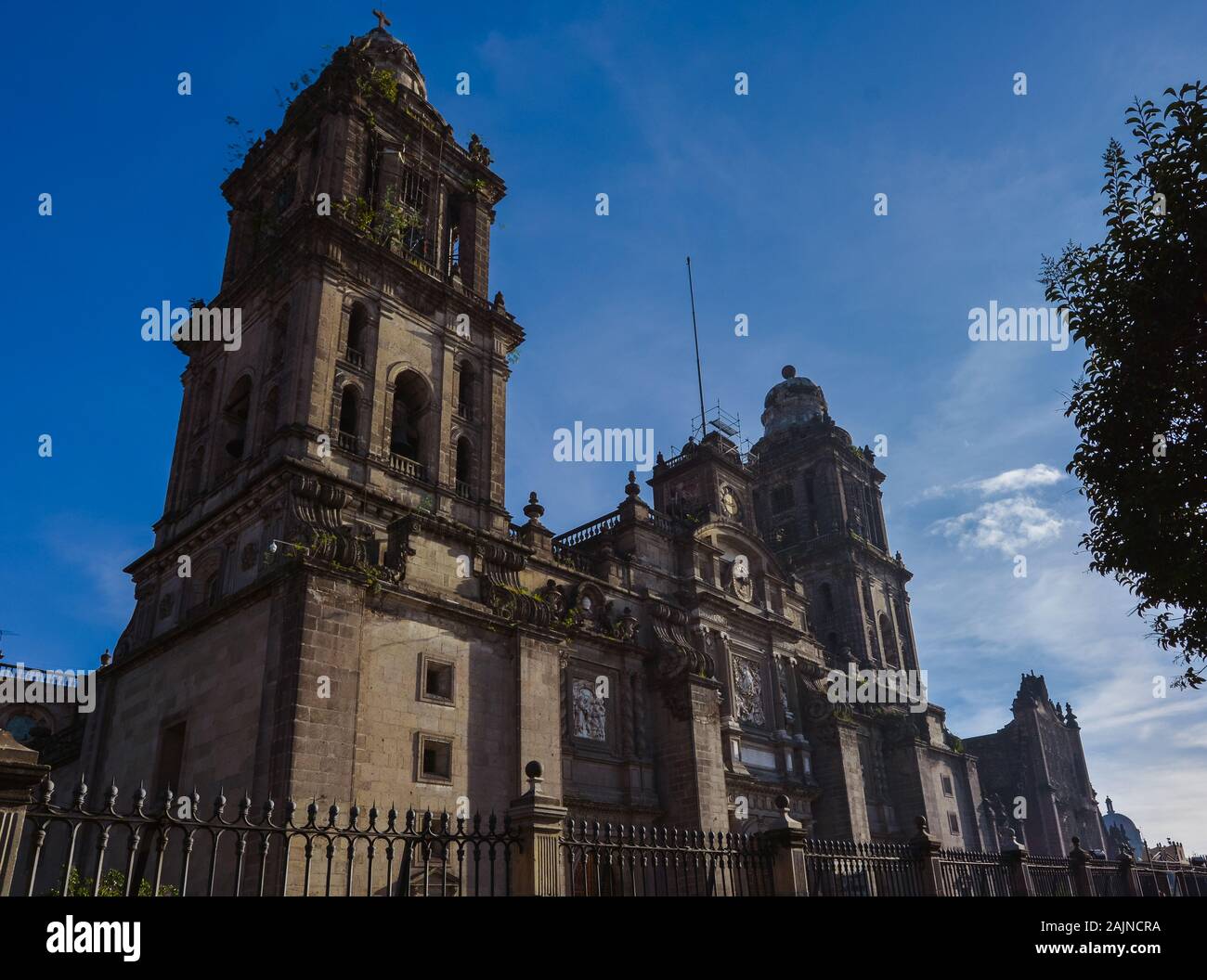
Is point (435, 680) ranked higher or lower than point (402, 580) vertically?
lower

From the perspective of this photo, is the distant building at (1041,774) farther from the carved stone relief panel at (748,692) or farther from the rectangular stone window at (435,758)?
the rectangular stone window at (435,758)

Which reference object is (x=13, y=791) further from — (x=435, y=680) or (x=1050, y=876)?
(x=1050, y=876)

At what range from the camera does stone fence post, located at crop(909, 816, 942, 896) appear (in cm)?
1454

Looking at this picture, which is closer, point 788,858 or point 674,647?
point 788,858

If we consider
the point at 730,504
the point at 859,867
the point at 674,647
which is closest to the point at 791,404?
the point at 730,504

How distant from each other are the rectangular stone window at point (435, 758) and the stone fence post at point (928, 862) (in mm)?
10005

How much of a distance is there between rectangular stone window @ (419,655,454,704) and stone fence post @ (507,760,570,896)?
10.1 meters

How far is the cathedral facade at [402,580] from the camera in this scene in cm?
1891

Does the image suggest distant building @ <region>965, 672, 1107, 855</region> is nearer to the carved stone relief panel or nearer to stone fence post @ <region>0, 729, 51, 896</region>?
the carved stone relief panel

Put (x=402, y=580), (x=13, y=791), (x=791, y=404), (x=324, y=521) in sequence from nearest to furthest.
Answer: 1. (x=13, y=791)
2. (x=324, y=521)
3. (x=402, y=580)
4. (x=791, y=404)

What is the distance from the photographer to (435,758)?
20.0 meters

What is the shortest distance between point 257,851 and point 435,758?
21.7ft

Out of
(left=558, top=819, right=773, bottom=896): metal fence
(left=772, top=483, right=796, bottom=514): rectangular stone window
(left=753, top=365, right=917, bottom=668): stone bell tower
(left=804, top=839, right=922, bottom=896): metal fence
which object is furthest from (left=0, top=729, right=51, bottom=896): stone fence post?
(left=772, top=483, right=796, bottom=514): rectangular stone window
